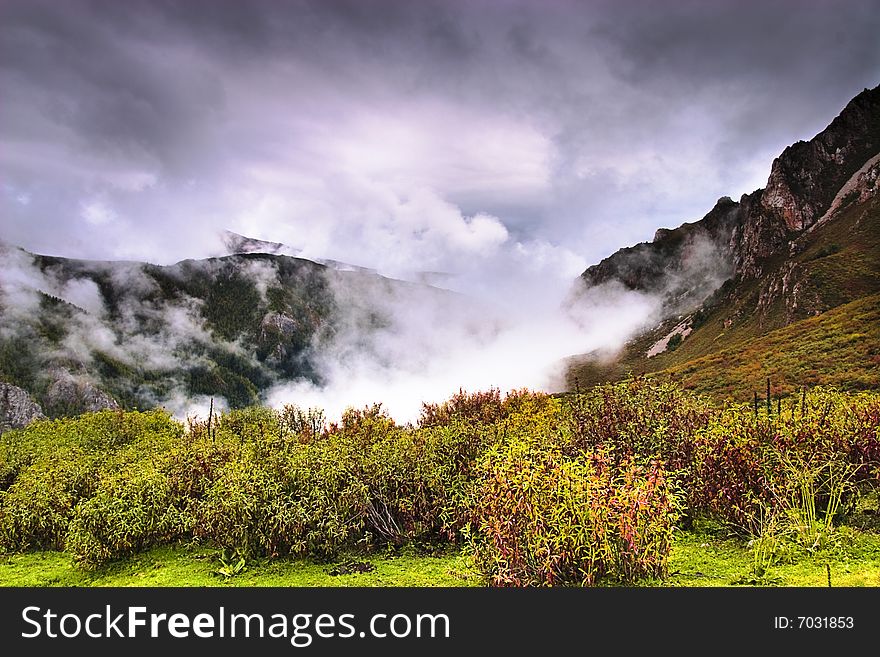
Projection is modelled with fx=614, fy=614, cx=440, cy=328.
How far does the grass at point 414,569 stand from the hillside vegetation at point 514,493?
0.23 metres

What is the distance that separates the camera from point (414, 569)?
12.1 m

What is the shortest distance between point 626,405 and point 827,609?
301 inches

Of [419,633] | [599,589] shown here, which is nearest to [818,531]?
[599,589]

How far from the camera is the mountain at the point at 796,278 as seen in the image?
7806 centimetres

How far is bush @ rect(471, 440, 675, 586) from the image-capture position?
29.1 ft

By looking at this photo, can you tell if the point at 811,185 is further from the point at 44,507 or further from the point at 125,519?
the point at 44,507

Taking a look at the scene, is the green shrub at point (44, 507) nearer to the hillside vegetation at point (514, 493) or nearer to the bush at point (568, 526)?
the hillside vegetation at point (514, 493)

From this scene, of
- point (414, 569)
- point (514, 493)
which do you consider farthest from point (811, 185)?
point (514, 493)

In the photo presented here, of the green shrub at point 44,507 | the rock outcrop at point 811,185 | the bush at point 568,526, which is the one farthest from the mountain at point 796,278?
the green shrub at point 44,507

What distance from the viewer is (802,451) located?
12109 millimetres

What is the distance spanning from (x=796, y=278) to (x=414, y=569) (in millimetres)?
136407

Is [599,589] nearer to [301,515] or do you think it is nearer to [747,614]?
[747,614]

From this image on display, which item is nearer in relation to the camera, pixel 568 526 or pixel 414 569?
pixel 568 526

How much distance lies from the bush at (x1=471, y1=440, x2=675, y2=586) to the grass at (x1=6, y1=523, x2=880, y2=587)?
3.29 feet
